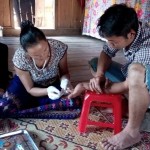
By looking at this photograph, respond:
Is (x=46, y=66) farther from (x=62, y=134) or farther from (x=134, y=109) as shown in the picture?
(x=134, y=109)

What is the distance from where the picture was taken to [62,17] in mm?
4309

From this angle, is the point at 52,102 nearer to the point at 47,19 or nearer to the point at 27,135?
the point at 27,135

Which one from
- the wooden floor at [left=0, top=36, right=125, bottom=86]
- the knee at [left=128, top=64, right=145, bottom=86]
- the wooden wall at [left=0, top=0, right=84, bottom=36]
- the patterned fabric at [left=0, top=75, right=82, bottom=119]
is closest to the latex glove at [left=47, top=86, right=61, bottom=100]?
the patterned fabric at [left=0, top=75, right=82, bottom=119]

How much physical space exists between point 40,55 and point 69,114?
37 cm

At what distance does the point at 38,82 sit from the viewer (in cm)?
136

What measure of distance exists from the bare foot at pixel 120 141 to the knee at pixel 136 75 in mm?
231

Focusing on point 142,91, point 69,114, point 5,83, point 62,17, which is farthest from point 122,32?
point 62,17

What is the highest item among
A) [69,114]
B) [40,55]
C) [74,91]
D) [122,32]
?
[122,32]

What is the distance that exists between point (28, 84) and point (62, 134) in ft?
1.19

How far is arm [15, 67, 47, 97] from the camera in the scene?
4.19ft

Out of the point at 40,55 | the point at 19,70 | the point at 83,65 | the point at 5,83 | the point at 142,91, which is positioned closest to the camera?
the point at 142,91

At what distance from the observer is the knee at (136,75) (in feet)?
3.13

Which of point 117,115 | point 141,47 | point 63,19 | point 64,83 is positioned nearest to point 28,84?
point 64,83

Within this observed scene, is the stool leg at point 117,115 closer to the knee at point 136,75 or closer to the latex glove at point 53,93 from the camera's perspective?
the knee at point 136,75
